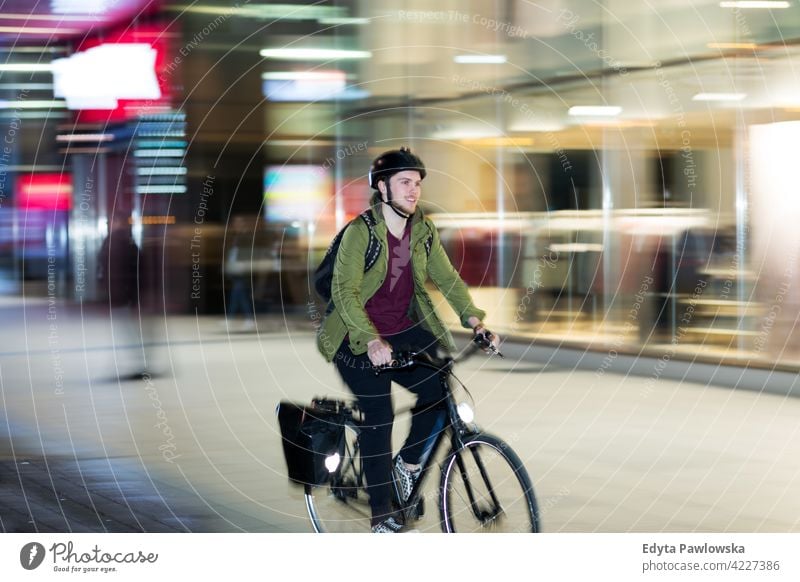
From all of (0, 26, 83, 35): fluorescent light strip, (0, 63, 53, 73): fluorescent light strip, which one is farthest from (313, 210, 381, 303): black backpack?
(0, 63, 53, 73): fluorescent light strip

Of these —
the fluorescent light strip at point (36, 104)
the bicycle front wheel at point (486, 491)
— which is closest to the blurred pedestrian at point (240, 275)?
the fluorescent light strip at point (36, 104)

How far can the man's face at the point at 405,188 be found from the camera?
5949 mm

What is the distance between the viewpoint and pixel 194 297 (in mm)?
28188

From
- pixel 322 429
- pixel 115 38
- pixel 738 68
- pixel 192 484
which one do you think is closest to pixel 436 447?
pixel 322 429

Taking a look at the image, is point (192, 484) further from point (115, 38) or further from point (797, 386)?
point (115, 38)

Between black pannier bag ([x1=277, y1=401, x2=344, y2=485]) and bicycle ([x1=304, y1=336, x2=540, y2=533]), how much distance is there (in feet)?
0.09

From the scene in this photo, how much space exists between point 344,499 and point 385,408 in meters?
0.61

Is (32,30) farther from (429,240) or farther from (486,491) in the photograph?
(486,491)

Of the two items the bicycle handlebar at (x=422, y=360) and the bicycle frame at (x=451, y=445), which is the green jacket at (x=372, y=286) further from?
the bicycle frame at (x=451, y=445)

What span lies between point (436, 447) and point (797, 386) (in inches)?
278

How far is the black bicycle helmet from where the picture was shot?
5945 mm

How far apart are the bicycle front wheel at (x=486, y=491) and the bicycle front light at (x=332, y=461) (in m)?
0.53

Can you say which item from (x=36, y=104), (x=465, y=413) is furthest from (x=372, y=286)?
(x=36, y=104)

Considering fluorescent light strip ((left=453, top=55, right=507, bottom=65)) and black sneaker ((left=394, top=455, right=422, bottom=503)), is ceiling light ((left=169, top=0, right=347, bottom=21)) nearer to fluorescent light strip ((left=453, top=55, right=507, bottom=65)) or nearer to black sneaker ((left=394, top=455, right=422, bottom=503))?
fluorescent light strip ((left=453, top=55, right=507, bottom=65))
